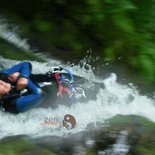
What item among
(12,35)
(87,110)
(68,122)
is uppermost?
(12,35)

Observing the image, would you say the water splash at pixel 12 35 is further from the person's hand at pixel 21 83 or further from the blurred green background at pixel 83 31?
the person's hand at pixel 21 83

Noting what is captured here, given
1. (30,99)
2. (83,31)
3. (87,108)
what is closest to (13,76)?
(30,99)

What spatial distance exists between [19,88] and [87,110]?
0.47 meters

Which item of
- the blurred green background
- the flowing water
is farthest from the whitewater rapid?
the blurred green background

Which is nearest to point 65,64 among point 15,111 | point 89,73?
point 89,73

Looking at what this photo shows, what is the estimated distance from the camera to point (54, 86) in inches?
102

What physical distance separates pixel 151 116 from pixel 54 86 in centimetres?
83

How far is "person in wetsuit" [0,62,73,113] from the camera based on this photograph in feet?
8.04

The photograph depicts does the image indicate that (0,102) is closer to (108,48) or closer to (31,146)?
(31,146)

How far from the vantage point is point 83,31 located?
314 cm

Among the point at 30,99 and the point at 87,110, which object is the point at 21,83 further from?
the point at 87,110

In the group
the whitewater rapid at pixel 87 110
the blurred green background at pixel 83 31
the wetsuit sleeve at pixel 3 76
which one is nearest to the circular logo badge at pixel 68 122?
the whitewater rapid at pixel 87 110

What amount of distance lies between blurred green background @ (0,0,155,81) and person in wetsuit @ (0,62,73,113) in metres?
0.49

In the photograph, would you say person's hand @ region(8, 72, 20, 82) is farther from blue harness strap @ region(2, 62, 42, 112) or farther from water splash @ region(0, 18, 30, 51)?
water splash @ region(0, 18, 30, 51)
